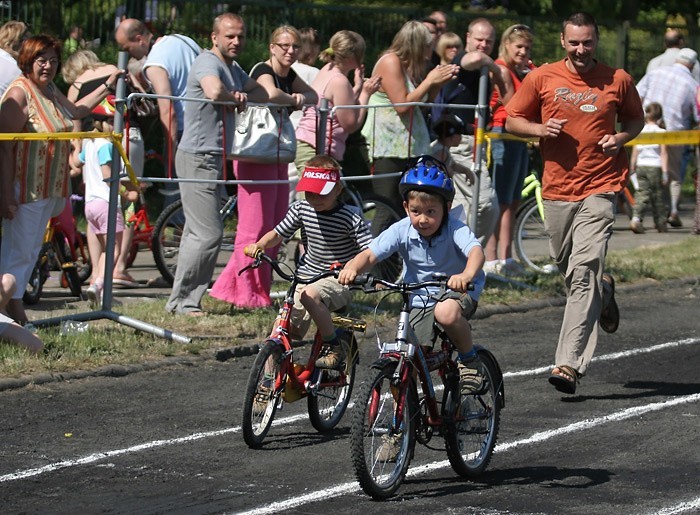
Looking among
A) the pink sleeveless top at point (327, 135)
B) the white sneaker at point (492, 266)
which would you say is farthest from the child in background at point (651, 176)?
the pink sleeveless top at point (327, 135)

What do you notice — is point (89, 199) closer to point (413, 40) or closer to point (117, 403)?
point (413, 40)

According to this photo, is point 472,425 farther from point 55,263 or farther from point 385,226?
point 55,263

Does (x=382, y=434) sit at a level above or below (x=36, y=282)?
above

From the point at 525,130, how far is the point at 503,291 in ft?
12.4

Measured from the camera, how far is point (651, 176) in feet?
59.6

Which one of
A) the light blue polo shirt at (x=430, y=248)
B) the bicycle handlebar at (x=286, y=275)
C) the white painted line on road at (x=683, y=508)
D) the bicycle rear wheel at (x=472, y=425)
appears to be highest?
the light blue polo shirt at (x=430, y=248)

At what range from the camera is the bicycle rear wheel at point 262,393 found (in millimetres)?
7621

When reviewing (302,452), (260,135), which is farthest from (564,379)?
(260,135)

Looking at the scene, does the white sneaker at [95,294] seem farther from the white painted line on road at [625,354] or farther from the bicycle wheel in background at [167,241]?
the white painted line on road at [625,354]

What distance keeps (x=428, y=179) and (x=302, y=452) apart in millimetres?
1630

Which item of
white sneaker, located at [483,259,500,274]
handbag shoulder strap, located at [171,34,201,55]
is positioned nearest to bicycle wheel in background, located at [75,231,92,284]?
handbag shoulder strap, located at [171,34,201,55]

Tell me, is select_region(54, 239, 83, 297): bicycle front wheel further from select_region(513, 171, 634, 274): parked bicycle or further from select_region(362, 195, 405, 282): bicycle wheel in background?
select_region(513, 171, 634, 274): parked bicycle

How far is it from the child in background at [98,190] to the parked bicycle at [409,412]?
5.31 meters

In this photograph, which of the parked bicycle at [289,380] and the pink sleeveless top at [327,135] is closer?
the parked bicycle at [289,380]
